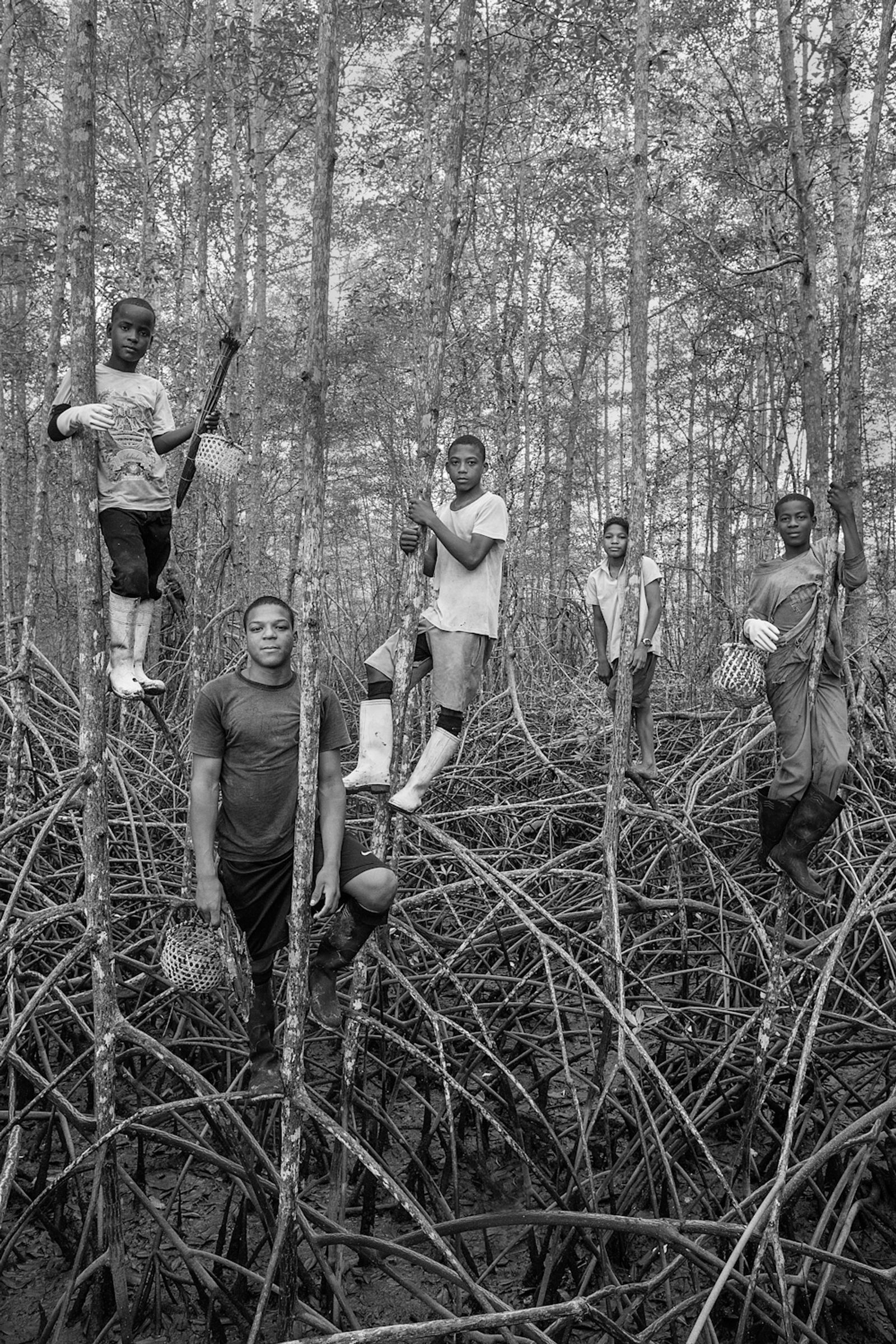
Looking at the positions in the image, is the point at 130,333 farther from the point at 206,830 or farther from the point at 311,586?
the point at 311,586

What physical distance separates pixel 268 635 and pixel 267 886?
2.13 ft

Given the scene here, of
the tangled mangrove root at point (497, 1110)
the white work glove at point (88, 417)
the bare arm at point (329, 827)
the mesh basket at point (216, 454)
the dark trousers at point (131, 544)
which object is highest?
the mesh basket at point (216, 454)

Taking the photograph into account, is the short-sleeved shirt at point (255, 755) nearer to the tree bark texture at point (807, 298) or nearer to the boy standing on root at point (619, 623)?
the boy standing on root at point (619, 623)

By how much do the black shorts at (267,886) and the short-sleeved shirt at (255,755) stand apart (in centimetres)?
3

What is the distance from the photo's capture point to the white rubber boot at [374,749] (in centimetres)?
289

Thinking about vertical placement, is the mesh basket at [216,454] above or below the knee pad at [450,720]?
above

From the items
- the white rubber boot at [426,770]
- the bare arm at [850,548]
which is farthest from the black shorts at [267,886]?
the bare arm at [850,548]

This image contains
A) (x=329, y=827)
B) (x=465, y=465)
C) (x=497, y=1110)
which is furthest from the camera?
(x=497, y=1110)

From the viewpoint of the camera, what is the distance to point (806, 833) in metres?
3.16

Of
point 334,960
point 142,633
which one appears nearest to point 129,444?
point 142,633

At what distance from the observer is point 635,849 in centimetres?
485

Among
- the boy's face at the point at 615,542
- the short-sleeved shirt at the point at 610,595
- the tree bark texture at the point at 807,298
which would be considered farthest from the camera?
the boy's face at the point at 615,542

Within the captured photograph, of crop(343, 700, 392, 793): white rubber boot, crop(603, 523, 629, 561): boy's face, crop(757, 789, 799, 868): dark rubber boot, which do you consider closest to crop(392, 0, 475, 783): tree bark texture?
crop(343, 700, 392, 793): white rubber boot

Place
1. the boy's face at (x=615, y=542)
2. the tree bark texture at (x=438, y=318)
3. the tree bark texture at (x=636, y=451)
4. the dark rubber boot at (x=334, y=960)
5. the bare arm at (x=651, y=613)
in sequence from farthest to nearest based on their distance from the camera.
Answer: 1. the boy's face at (x=615, y=542)
2. the bare arm at (x=651, y=613)
3. the tree bark texture at (x=636, y=451)
4. the tree bark texture at (x=438, y=318)
5. the dark rubber boot at (x=334, y=960)
